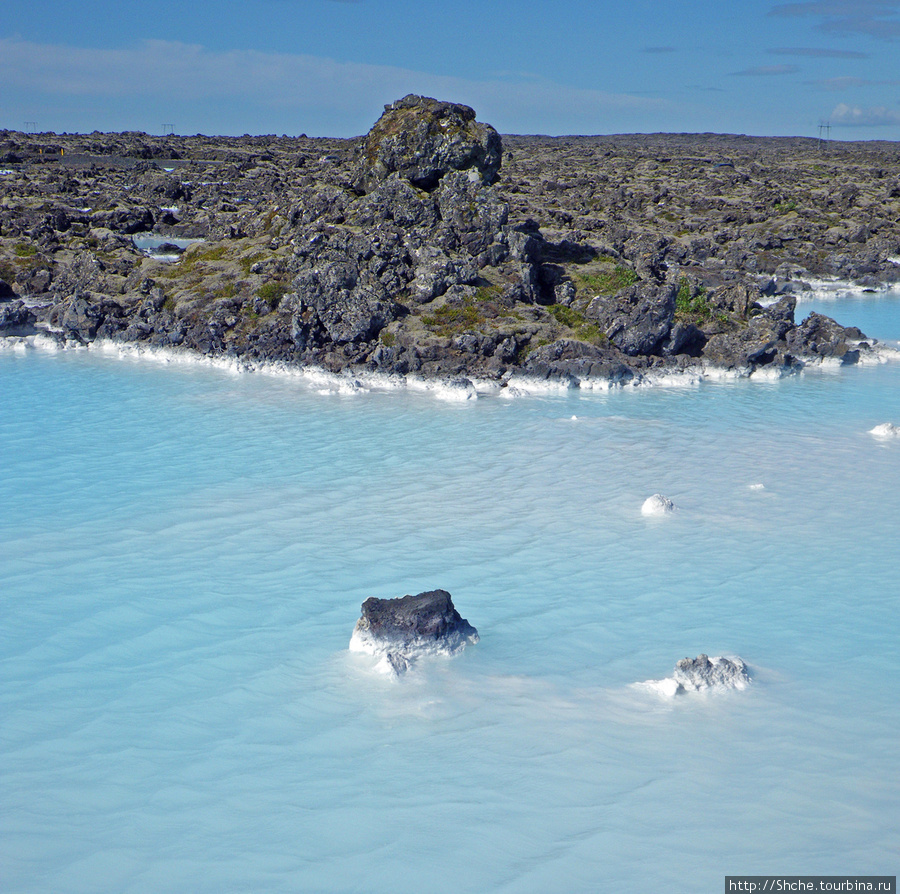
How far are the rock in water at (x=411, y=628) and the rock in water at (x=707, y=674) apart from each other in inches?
124

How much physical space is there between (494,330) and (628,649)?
18.7 meters

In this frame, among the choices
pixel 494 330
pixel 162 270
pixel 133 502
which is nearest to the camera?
pixel 133 502

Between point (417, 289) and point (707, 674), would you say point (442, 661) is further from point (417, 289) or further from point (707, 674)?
point (417, 289)

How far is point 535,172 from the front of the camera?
102562 mm

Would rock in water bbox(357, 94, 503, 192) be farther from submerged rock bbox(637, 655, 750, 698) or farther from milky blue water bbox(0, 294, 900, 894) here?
submerged rock bbox(637, 655, 750, 698)

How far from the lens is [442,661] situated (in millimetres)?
12500

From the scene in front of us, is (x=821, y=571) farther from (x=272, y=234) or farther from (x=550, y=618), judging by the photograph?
(x=272, y=234)

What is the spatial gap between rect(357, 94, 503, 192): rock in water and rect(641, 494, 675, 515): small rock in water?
21.5 metres

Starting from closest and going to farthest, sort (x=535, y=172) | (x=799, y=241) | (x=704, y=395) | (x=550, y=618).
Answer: (x=550, y=618) < (x=704, y=395) < (x=799, y=241) < (x=535, y=172)

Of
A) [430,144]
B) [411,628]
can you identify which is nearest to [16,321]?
[430,144]

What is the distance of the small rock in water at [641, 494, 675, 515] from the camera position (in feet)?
58.5

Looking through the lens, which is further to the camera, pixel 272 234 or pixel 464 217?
pixel 272 234

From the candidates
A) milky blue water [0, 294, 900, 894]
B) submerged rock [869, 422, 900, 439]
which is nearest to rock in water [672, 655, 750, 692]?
milky blue water [0, 294, 900, 894]

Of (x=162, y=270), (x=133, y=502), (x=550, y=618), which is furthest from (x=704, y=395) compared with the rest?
(x=162, y=270)
